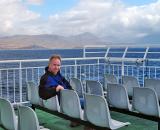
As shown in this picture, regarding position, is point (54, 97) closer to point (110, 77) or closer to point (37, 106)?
point (37, 106)

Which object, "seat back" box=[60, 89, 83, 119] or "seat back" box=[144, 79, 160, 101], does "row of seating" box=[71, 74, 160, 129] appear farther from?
"seat back" box=[60, 89, 83, 119]

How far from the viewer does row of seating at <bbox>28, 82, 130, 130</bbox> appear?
12.5 ft

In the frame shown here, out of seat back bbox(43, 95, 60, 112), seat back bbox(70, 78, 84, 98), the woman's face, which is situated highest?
the woman's face

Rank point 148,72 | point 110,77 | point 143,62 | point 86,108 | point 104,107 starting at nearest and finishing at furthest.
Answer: point 104,107
point 86,108
point 110,77
point 143,62
point 148,72

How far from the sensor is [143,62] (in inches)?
296

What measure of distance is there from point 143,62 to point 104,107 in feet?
12.9

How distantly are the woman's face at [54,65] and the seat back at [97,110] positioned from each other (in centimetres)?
92

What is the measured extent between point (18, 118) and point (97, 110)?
37.1 inches

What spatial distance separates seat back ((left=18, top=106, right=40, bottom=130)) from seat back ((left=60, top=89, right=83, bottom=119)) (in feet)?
3.35

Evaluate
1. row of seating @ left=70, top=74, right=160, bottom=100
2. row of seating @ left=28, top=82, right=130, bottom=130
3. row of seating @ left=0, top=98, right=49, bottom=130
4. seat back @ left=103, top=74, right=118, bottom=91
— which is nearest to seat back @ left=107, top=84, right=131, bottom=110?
row of seating @ left=70, top=74, right=160, bottom=100

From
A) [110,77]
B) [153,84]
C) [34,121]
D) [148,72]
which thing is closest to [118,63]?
[148,72]

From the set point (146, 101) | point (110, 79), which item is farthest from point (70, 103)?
point (110, 79)

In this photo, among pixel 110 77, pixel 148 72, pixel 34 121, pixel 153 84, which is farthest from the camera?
pixel 148 72

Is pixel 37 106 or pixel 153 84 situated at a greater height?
pixel 153 84
